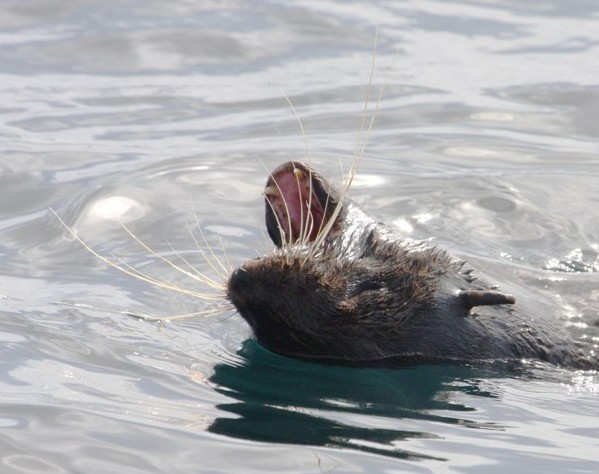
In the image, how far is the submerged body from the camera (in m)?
7.21

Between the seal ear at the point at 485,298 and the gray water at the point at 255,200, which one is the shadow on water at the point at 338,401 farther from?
the seal ear at the point at 485,298

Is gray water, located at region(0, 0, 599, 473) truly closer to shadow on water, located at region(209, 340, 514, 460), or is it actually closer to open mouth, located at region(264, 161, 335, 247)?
shadow on water, located at region(209, 340, 514, 460)

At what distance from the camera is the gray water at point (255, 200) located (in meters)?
6.48

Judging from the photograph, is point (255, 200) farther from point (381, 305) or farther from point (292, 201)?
point (381, 305)

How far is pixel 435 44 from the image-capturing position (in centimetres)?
1497

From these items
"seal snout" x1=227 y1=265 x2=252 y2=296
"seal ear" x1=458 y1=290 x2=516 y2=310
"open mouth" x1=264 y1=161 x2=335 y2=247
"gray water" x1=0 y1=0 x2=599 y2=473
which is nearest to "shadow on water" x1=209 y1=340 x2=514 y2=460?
"gray water" x1=0 y1=0 x2=599 y2=473

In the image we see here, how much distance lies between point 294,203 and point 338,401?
148 centimetres

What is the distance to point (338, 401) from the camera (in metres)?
6.97

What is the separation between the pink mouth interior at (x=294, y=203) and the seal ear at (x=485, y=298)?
0.95m

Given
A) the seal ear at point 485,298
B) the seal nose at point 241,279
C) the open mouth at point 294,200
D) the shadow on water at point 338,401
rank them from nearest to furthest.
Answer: the shadow on water at point 338,401
the seal nose at point 241,279
the seal ear at point 485,298
the open mouth at point 294,200

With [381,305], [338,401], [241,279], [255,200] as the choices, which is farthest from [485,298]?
[255,200]

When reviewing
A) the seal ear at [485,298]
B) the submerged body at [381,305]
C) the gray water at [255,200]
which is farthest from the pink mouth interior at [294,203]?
the seal ear at [485,298]

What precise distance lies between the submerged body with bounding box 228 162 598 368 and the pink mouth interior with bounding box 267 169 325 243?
0.12 m

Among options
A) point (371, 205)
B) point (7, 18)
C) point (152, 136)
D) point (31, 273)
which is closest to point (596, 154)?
point (371, 205)
